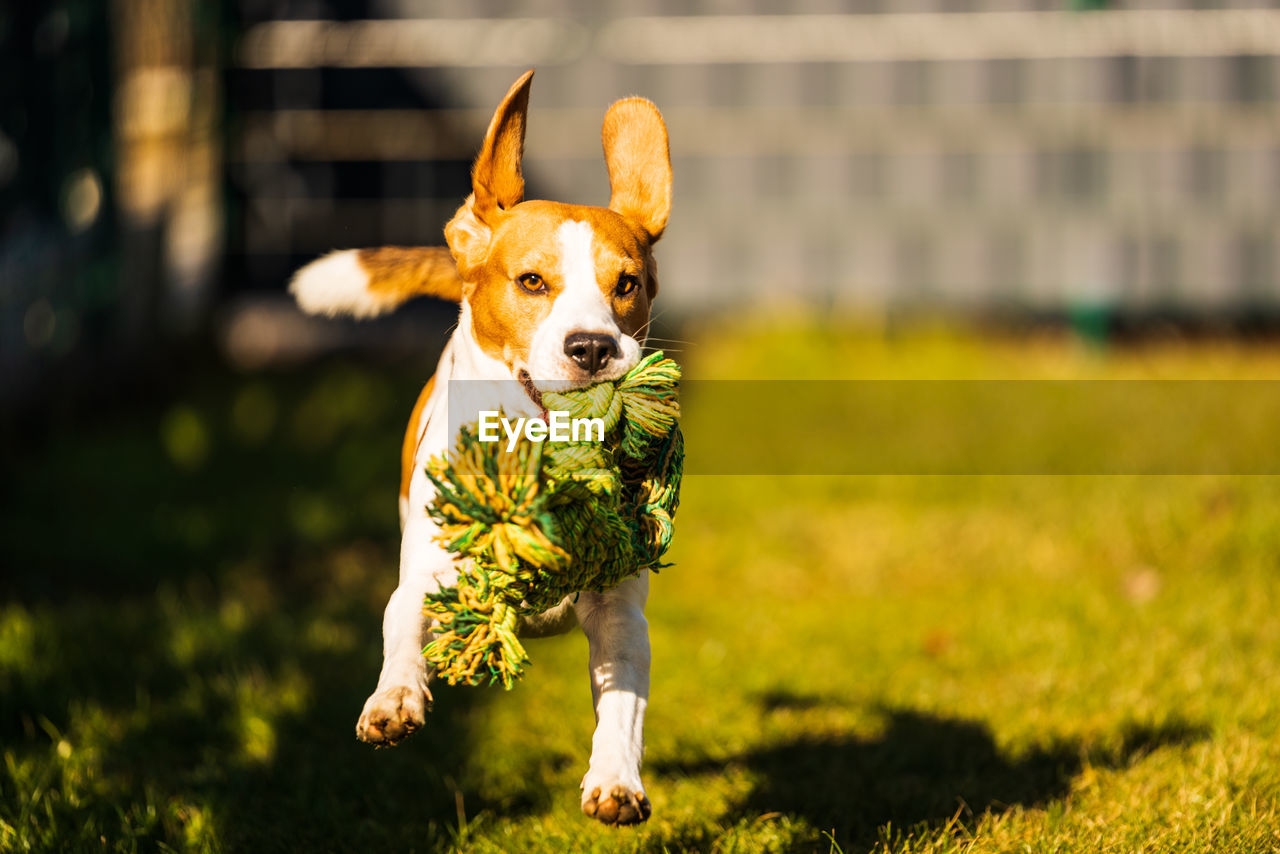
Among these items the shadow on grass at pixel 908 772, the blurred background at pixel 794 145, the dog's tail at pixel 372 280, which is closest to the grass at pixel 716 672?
the shadow on grass at pixel 908 772

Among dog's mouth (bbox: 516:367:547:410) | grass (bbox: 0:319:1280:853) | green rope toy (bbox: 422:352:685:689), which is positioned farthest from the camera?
grass (bbox: 0:319:1280:853)

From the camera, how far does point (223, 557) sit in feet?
17.4

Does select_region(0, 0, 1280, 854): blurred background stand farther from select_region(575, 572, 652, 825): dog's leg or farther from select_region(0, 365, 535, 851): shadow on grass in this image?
select_region(575, 572, 652, 825): dog's leg

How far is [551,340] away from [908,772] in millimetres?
1563

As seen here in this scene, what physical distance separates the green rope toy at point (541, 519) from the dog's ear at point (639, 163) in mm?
516

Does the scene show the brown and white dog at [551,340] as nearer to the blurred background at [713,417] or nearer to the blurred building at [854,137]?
the blurred background at [713,417]

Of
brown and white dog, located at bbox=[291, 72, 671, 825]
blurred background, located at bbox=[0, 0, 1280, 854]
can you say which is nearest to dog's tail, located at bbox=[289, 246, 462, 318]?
brown and white dog, located at bbox=[291, 72, 671, 825]

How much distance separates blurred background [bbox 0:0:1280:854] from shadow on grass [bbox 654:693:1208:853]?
0.05 feet

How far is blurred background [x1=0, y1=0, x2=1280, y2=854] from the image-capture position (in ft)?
10.7

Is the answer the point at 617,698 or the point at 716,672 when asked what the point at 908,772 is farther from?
the point at 617,698

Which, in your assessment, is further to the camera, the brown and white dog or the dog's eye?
the dog's eye

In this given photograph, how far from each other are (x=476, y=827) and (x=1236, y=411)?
543 cm

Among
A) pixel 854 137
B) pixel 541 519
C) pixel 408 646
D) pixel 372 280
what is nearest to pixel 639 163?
pixel 372 280

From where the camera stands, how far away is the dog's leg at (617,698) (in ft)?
7.36
